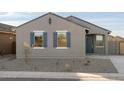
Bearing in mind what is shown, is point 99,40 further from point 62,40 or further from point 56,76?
point 56,76

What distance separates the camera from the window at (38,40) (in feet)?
85.4

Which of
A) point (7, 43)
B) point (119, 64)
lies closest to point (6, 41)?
point (7, 43)

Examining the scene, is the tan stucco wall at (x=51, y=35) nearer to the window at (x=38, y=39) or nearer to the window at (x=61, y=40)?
the window at (x=61, y=40)

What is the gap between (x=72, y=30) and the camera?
25.9 m

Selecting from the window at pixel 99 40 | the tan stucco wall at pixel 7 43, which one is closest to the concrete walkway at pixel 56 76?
the tan stucco wall at pixel 7 43

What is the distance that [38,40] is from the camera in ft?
85.7

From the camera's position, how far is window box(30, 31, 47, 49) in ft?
85.4

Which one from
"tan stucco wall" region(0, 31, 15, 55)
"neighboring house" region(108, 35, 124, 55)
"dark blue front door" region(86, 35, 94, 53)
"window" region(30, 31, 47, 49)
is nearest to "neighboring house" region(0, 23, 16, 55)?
"tan stucco wall" region(0, 31, 15, 55)

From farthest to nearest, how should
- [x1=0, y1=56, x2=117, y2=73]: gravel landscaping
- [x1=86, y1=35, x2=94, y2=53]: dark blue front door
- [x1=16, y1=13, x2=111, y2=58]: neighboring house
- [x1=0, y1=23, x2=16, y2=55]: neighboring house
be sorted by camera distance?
[x1=86, y1=35, x2=94, y2=53]: dark blue front door < [x1=0, y1=23, x2=16, y2=55]: neighboring house < [x1=16, y1=13, x2=111, y2=58]: neighboring house < [x1=0, y1=56, x2=117, y2=73]: gravel landscaping

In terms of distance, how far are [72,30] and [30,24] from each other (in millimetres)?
4021

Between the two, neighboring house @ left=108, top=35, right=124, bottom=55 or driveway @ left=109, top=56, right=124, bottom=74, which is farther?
neighboring house @ left=108, top=35, right=124, bottom=55

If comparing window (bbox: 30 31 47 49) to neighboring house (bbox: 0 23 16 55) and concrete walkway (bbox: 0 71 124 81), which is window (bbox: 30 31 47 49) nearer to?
neighboring house (bbox: 0 23 16 55)

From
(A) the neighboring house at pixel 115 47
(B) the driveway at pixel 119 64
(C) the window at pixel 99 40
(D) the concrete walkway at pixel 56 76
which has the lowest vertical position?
(D) the concrete walkway at pixel 56 76
